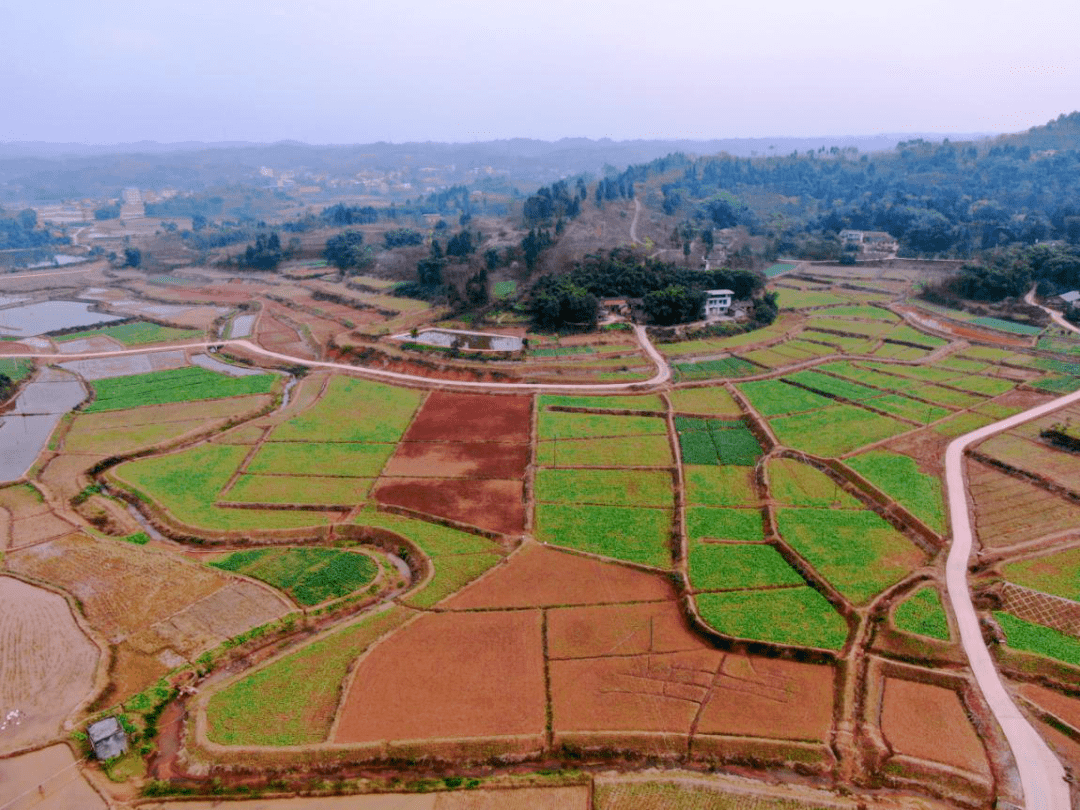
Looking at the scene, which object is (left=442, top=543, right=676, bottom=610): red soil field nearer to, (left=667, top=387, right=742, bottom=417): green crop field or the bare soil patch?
the bare soil patch

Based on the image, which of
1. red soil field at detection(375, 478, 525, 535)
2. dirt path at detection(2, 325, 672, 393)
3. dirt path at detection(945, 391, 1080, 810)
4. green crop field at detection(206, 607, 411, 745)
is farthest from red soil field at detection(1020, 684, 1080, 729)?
dirt path at detection(2, 325, 672, 393)

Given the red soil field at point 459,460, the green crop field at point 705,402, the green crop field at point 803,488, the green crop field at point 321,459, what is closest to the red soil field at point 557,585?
the red soil field at point 459,460

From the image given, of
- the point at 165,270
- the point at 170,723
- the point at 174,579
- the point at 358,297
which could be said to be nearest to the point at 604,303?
the point at 358,297

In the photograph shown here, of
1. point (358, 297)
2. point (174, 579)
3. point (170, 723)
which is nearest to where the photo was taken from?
point (170, 723)

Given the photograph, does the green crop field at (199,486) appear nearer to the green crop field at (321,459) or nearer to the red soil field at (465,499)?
the green crop field at (321,459)

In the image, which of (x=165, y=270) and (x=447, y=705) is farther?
(x=165, y=270)

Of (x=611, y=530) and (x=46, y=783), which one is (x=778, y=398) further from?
(x=46, y=783)

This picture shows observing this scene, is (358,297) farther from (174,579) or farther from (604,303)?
(174,579)
